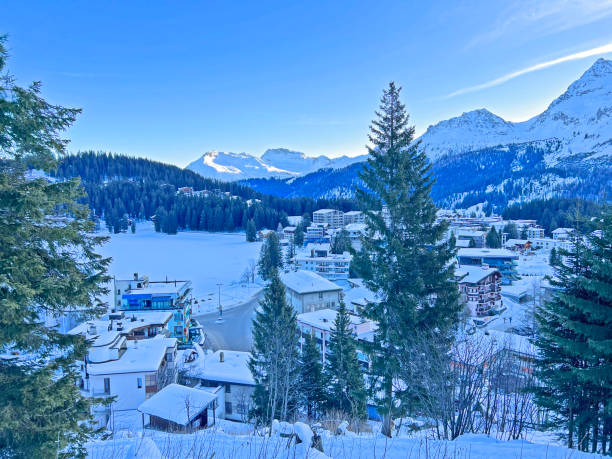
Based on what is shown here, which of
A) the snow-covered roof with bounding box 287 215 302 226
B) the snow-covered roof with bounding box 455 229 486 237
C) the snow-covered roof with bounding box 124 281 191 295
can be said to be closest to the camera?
the snow-covered roof with bounding box 124 281 191 295

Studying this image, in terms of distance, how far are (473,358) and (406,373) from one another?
1.89 metres

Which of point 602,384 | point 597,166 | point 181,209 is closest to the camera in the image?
point 602,384

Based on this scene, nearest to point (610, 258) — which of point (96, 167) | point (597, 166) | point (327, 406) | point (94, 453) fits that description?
point (94, 453)

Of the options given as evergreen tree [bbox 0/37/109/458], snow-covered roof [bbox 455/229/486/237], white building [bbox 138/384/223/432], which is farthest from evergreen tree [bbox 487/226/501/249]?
evergreen tree [bbox 0/37/109/458]

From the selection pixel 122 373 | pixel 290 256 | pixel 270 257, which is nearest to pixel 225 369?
pixel 122 373

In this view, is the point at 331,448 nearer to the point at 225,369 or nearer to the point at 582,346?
the point at 582,346

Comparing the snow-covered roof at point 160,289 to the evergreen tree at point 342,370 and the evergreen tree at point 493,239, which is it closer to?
the evergreen tree at point 342,370

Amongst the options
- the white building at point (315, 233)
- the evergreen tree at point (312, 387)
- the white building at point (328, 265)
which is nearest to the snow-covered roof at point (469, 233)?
the white building at point (315, 233)

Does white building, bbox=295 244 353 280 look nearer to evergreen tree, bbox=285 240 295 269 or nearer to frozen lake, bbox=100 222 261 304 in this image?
evergreen tree, bbox=285 240 295 269

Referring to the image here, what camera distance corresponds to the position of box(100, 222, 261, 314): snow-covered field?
52.7 metres

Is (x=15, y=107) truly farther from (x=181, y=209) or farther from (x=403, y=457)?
(x=181, y=209)

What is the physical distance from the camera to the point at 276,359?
47.3 ft

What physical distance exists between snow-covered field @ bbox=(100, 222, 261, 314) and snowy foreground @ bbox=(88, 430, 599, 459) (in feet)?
135

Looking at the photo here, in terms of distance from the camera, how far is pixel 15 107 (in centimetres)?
487
